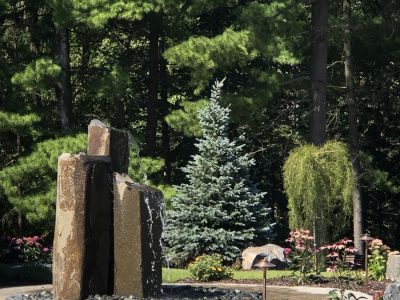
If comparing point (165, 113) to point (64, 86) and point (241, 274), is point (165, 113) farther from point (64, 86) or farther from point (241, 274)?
point (241, 274)

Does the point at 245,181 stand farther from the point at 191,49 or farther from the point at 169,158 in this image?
the point at 169,158

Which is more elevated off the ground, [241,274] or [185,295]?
[241,274]

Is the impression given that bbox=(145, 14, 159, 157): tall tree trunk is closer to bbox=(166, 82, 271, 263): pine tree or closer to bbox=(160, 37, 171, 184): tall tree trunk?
bbox=(160, 37, 171, 184): tall tree trunk

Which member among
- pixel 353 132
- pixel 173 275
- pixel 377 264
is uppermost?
pixel 353 132

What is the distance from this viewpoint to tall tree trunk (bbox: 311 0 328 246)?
25062mm

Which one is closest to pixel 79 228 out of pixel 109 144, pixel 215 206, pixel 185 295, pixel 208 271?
pixel 109 144

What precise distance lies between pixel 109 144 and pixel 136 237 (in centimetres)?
135

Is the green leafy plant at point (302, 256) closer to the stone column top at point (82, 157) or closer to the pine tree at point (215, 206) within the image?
the pine tree at point (215, 206)

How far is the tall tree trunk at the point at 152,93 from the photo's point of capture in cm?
2705

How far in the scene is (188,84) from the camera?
26.2 meters

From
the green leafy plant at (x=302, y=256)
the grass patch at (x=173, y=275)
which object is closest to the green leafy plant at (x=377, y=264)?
the green leafy plant at (x=302, y=256)

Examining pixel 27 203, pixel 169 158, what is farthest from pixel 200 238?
pixel 169 158

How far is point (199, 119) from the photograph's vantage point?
2333cm

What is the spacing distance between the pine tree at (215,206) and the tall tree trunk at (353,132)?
4.10 metres
